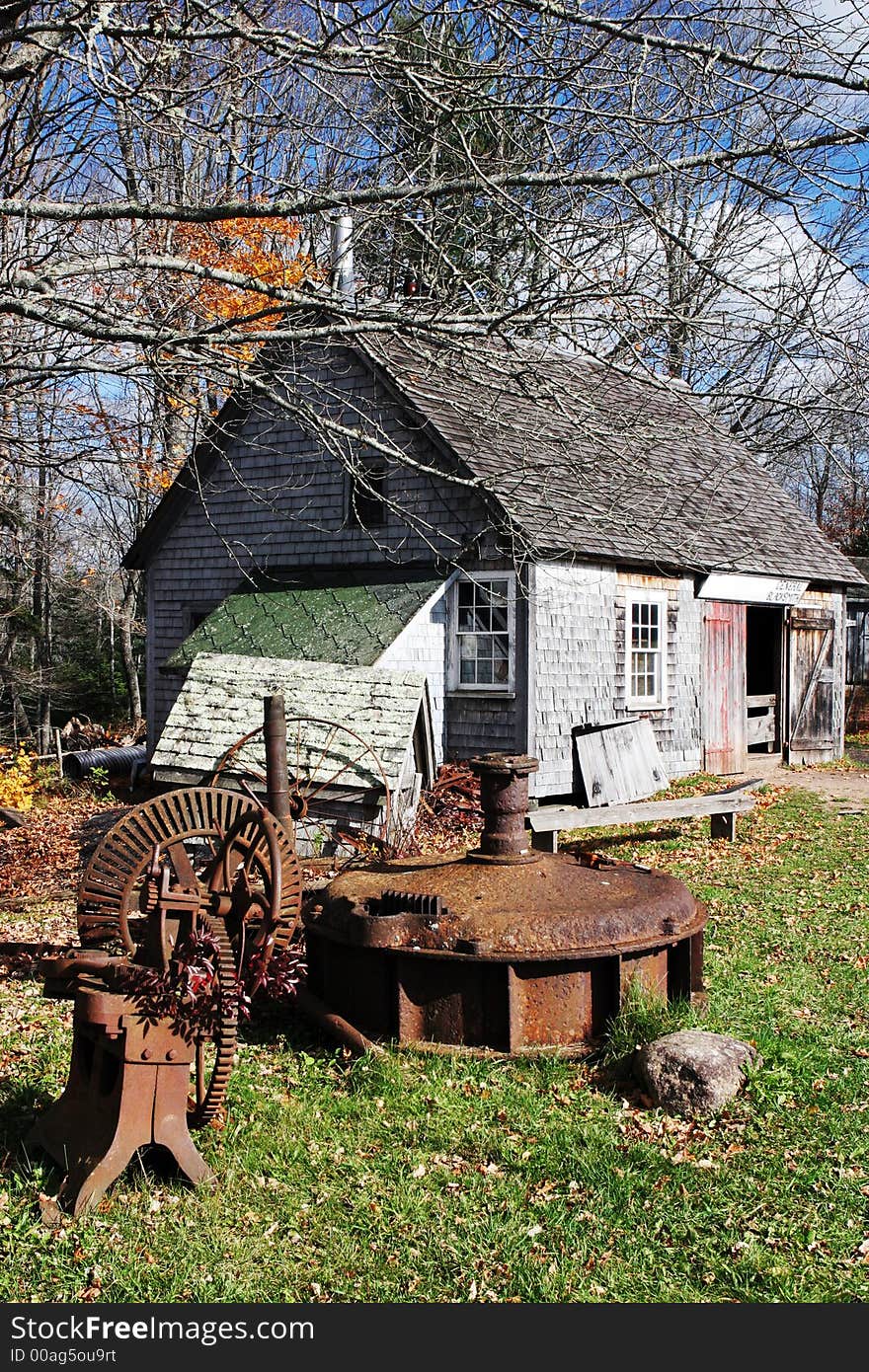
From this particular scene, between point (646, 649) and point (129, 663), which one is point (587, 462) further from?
point (129, 663)

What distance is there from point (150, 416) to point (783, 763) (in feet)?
55.4

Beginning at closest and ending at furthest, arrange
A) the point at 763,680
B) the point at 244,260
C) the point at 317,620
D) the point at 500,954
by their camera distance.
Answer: the point at 500,954, the point at 317,620, the point at 244,260, the point at 763,680

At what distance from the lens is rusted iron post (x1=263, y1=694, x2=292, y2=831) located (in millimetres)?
9305

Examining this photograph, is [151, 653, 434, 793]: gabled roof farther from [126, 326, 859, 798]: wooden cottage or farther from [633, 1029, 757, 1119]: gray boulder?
[633, 1029, 757, 1119]: gray boulder

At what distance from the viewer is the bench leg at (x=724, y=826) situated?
13133mm

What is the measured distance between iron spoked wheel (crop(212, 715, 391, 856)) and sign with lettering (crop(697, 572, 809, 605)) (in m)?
8.29

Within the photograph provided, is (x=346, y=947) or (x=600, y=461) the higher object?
(x=600, y=461)

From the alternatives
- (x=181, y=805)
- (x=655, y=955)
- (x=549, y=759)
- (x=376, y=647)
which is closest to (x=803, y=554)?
(x=549, y=759)

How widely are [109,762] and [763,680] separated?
14482mm

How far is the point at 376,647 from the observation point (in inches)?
587

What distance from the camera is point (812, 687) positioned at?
21.9 metres

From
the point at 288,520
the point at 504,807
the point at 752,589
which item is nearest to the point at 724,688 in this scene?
the point at 752,589

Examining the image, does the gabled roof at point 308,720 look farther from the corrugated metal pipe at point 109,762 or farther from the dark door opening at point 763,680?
the dark door opening at point 763,680

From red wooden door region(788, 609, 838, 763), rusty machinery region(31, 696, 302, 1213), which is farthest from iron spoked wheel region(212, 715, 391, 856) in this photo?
red wooden door region(788, 609, 838, 763)
